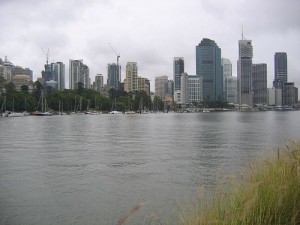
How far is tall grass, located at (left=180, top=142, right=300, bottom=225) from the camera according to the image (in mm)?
7238

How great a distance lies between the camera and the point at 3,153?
3294 cm

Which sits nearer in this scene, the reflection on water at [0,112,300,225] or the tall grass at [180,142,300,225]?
the tall grass at [180,142,300,225]

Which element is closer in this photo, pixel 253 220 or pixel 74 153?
pixel 253 220

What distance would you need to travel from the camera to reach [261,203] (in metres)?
8.15

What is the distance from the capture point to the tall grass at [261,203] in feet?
23.7

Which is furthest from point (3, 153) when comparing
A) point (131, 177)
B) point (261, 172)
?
point (261, 172)

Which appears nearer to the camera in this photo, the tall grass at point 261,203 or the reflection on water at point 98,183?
the tall grass at point 261,203

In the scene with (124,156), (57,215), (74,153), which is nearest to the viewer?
(57,215)

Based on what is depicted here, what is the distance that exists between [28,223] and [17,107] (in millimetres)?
186397

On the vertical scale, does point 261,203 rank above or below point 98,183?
above

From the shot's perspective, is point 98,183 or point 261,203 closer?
point 261,203

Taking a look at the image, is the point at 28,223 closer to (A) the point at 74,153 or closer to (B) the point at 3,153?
(A) the point at 74,153

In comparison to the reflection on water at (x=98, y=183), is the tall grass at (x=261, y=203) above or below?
above

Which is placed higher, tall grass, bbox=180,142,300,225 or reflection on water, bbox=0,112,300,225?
tall grass, bbox=180,142,300,225
